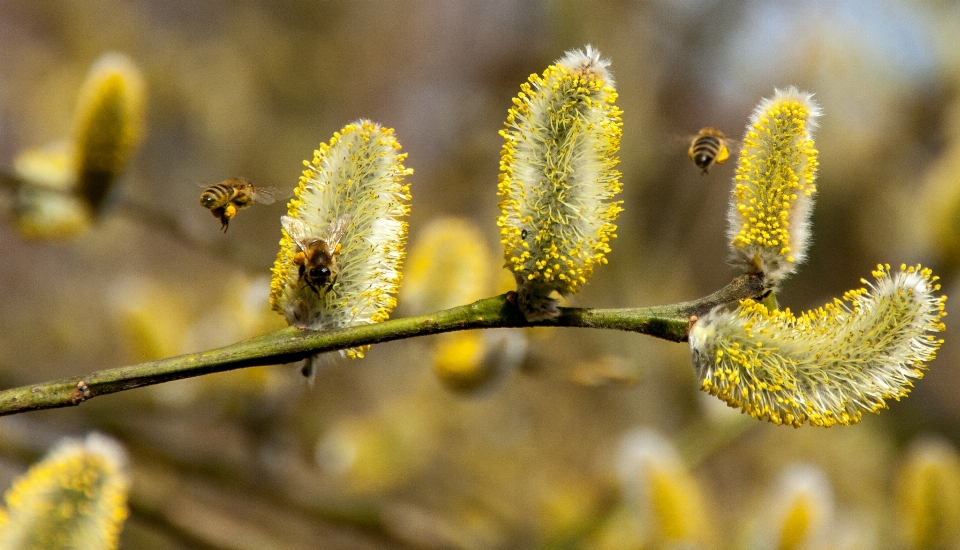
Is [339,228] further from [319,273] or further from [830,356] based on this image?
[830,356]

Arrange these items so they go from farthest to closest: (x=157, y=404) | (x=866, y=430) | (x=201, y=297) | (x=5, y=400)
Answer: (x=201, y=297), (x=866, y=430), (x=157, y=404), (x=5, y=400)

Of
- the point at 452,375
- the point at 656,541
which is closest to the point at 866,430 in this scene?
the point at 656,541

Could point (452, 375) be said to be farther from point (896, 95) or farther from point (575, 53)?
point (896, 95)

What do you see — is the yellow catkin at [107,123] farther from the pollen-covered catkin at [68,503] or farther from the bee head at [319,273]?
the bee head at [319,273]

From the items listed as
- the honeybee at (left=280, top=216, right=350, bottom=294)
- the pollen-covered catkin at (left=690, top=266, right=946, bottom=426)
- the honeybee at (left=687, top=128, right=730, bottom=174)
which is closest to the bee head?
the honeybee at (left=280, top=216, right=350, bottom=294)

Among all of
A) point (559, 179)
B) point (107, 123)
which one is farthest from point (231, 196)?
point (559, 179)

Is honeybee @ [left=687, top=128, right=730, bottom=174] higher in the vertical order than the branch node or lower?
higher

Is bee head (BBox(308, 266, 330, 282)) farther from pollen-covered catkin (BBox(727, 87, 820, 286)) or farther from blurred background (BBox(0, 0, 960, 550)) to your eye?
pollen-covered catkin (BBox(727, 87, 820, 286))
